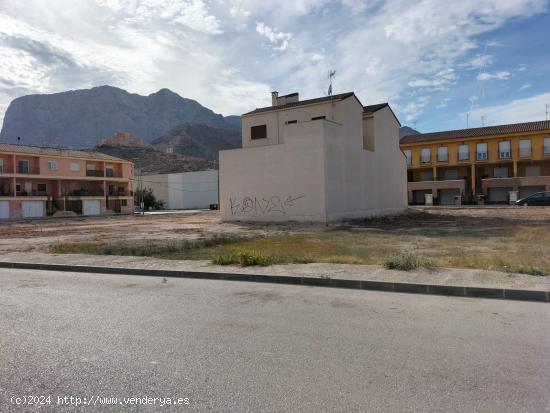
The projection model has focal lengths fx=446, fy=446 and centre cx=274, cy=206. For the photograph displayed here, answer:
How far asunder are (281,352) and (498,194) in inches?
2356

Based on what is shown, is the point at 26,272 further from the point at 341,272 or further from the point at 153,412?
the point at 153,412

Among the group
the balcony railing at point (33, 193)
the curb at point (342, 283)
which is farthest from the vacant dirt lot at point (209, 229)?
the balcony railing at point (33, 193)

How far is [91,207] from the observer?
6519 centimetres

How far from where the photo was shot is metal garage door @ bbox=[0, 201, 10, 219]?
5475 cm

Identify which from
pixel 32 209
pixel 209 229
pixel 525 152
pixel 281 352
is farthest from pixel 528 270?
pixel 32 209

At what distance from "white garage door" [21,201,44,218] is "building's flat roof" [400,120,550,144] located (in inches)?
1984

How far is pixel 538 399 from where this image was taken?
3793mm

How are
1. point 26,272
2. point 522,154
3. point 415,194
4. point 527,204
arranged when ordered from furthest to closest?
1. point 415,194
2. point 522,154
3. point 527,204
4. point 26,272

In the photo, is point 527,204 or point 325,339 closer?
point 325,339

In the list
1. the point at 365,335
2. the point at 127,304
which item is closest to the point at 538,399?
the point at 365,335

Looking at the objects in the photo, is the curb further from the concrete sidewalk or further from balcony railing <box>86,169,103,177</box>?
balcony railing <box>86,169,103,177</box>

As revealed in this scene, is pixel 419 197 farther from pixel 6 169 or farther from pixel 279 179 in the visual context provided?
pixel 6 169

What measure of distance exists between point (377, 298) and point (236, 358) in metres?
3.87

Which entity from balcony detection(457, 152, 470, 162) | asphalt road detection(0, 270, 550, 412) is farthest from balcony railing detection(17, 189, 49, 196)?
asphalt road detection(0, 270, 550, 412)
